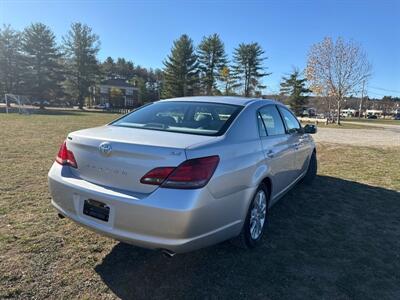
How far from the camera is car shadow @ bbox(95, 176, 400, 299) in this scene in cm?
255

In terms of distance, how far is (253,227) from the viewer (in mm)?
3242

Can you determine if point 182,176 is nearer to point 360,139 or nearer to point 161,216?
point 161,216

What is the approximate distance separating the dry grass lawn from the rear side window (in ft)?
3.92

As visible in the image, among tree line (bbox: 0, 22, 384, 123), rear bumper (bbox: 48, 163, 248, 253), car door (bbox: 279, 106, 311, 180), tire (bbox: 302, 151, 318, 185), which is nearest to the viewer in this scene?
rear bumper (bbox: 48, 163, 248, 253)

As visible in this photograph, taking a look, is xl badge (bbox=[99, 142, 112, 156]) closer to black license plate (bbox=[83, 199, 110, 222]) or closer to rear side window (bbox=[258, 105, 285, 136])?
black license plate (bbox=[83, 199, 110, 222])

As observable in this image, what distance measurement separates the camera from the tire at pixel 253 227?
307cm

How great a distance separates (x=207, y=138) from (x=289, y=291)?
147cm

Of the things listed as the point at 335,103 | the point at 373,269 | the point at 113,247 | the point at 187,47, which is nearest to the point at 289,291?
the point at 373,269

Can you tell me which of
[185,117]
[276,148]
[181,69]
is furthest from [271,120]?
[181,69]

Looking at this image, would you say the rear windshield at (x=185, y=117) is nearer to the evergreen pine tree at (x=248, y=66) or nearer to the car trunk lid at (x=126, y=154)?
the car trunk lid at (x=126, y=154)

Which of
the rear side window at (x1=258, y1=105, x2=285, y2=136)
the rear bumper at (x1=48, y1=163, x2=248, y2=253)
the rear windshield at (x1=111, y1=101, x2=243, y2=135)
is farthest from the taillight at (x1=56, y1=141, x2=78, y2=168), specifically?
the rear side window at (x1=258, y1=105, x2=285, y2=136)

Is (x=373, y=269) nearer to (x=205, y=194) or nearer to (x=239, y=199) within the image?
(x=239, y=199)

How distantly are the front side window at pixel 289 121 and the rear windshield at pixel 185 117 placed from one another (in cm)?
134

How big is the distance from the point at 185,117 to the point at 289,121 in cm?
201
